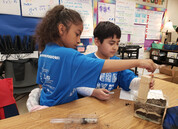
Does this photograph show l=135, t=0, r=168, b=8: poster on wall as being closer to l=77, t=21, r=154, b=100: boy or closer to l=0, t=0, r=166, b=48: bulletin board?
l=0, t=0, r=166, b=48: bulletin board

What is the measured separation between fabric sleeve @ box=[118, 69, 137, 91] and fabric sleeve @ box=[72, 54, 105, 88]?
0.44 metres

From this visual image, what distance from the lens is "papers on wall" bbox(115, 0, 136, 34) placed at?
3.10 meters

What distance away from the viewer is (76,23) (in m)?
0.72

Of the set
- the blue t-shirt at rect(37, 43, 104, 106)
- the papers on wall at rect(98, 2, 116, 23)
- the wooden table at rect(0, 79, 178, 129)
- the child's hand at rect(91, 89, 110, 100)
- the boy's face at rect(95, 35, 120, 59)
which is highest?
the papers on wall at rect(98, 2, 116, 23)

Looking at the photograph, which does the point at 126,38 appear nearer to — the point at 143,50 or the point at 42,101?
the point at 143,50

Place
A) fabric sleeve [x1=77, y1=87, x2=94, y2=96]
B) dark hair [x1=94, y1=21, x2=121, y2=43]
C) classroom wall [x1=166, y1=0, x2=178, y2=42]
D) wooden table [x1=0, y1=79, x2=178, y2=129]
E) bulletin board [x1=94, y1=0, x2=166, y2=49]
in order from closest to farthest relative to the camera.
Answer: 1. wooden table [x1=0, y1=79, x2=178, y2=129]
2. fabric sleeve [x1=77, y1=87, x2=94, y2=96]
3. dark hair [x1=94, y1=21, x2=121, y2=43]
4. bulletin board [x1=94, y1=0, x2=166, y2=49]
5. classroom wall [x1=166, y1=0, x2=178, y2=42]

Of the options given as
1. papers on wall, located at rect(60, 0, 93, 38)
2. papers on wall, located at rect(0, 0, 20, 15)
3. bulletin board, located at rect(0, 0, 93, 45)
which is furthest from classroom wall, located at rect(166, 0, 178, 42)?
papers on wall, located at rect(0, 0, 20, 15)

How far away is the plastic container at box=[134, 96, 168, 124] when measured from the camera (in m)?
0.53

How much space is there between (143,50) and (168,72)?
80.8 inches

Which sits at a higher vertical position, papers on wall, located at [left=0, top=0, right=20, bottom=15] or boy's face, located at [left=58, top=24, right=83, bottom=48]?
papers on wall, located at [left=0, top=0, right=20, bottom=15]

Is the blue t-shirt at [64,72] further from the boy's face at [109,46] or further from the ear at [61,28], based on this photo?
the boy's face at [109,46]

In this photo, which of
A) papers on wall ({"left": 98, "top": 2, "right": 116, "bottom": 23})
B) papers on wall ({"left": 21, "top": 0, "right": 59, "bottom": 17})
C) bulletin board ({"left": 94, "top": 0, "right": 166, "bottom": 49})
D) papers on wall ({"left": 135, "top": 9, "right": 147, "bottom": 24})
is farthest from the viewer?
papers on wall ({"left": 135, "top": 9, "right": 147, "bottom": 24})

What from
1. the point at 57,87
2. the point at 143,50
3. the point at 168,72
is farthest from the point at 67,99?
the point at 143,50

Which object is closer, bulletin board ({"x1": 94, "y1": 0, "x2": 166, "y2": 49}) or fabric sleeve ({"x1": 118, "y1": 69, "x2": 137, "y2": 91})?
fabric sleeve ({"x1": 118, "y1": 69, "x2": 137, "y2": 91})
